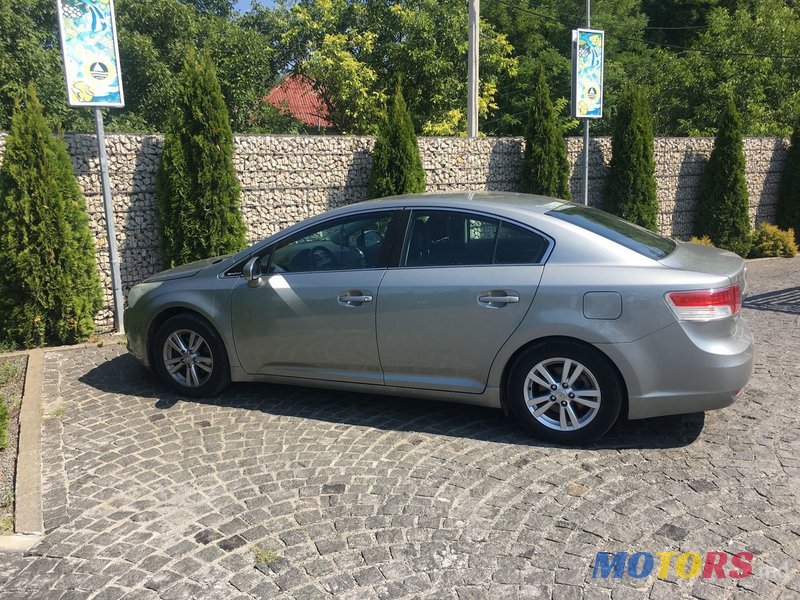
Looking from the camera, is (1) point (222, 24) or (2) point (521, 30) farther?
(2) point (521, 30)

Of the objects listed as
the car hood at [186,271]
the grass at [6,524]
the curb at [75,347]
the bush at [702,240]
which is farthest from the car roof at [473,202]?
the bush at [702,240]

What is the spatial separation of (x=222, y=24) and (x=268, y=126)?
4.82 m

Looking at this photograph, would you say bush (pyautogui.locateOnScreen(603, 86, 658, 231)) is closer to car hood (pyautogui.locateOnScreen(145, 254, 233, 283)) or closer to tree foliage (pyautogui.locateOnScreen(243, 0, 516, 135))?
tree foliage (pyautogui.locateOnScreen(243, 0, 516, 135))

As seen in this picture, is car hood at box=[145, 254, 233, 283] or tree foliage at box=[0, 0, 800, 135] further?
tree foliage at box=[0, 0, 800, 135]

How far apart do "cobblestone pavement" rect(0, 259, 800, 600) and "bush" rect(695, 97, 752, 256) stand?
8.89m

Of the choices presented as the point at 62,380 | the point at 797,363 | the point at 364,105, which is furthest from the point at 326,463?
the point at 364,105

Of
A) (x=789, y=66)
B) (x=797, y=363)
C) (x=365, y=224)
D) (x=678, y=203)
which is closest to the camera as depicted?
(x=365, y=224)

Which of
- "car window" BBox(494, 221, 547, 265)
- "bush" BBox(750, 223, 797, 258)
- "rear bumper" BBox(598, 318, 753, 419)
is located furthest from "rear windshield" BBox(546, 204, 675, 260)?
"bush" BBox(750, 223, 797, 258)

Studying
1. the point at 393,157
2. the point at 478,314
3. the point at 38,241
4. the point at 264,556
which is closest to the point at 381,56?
the point at 393,157

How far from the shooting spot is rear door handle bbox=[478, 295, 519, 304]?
444 cm

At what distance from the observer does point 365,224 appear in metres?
5.09

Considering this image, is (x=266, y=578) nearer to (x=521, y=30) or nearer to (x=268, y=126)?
(x=268, y=126)

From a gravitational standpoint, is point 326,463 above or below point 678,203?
below

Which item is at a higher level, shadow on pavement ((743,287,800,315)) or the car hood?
the car hood
